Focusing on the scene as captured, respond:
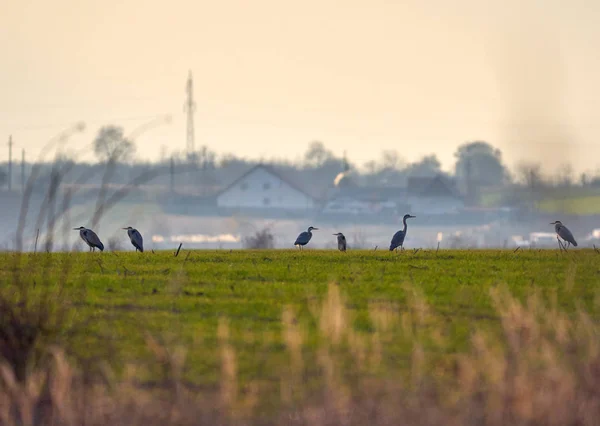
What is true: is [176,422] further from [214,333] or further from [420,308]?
[420,308]

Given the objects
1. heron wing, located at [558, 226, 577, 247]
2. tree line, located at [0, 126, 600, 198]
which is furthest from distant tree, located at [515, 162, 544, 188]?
heron wing, located at [558, 226, 577, 247]

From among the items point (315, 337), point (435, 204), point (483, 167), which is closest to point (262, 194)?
point (435, 204)

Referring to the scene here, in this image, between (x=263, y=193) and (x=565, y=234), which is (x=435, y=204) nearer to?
(x=263, y=193)

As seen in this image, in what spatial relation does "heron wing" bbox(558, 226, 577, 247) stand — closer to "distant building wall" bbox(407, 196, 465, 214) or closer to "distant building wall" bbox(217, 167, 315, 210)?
"distant building wall" bbox(217, 167, 315, 210)

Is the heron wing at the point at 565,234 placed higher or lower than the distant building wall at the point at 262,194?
lower

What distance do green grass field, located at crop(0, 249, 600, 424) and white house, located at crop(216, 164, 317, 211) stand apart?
397 ft

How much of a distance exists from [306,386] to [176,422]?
1.75 meters

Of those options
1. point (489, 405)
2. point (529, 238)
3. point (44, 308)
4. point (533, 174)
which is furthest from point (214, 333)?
point (533, 174)

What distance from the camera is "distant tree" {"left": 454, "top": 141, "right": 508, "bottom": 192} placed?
618 ft

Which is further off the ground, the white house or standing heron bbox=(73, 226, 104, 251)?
the white house

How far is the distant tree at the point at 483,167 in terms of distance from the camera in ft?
618

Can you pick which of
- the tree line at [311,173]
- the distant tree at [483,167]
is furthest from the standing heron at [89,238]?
the distant tree at [483,167]

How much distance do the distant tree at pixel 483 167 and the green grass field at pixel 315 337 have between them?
6484 inches

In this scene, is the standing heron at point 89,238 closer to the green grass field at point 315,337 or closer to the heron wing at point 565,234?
the green grass field at point 315,337
